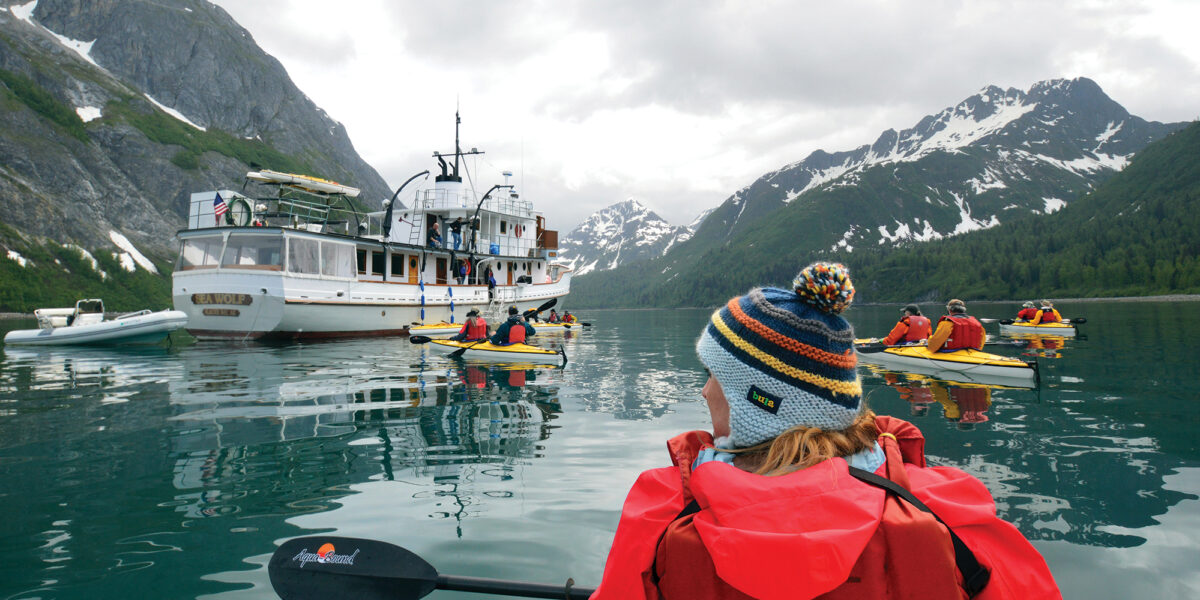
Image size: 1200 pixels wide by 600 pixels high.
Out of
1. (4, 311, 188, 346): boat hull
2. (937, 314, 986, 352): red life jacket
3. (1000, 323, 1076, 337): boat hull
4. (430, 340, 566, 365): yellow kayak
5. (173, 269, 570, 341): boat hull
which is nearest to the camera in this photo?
(937, 314, 986, 352): red life jacket

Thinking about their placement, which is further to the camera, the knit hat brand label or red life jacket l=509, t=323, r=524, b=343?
red life jacket l=509, t=323, r=524, b=343

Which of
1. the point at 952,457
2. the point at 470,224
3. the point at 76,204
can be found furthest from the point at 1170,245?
the point at 76,204

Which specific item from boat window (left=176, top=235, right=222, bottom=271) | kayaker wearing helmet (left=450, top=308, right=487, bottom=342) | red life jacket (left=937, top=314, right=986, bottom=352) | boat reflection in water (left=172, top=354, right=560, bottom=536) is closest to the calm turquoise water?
boat reflection in water (left=172, top=354, right=560, bottom=536)

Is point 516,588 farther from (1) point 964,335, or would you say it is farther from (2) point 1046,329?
(2) point 1046,329

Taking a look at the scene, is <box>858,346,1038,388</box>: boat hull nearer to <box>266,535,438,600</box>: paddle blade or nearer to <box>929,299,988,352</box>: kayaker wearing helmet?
<box>929,299,988,352</box>: kayaker wearing helmet

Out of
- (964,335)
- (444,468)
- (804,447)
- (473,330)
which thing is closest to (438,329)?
(473,330)

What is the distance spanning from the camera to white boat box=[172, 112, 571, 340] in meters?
26.0

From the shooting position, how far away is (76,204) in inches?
3807

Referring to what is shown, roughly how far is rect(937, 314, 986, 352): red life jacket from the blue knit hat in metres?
17.2

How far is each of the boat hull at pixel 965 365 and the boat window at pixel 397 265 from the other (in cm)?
2551

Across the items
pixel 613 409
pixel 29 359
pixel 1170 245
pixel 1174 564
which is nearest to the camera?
pixel 1174 564

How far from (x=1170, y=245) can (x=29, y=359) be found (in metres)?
152

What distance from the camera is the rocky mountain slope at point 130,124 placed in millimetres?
93656

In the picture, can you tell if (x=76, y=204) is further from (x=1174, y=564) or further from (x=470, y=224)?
(x=1174, y=564)
